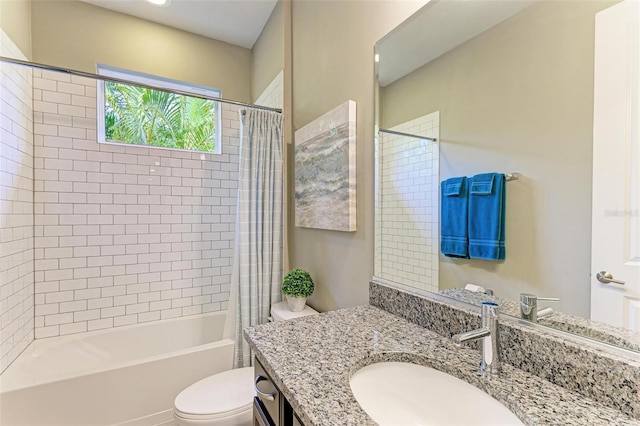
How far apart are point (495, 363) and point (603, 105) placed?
0.68m

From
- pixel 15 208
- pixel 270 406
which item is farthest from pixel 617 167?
pixel 15 208

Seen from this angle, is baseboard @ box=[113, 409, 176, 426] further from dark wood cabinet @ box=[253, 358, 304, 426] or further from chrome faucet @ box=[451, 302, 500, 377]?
chrome faucet @ box=[451, 302, 500, 377]

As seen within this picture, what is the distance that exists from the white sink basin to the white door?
13.8 inches

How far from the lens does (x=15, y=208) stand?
184 centimetres

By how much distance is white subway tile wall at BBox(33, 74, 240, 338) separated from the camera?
2.13 meters

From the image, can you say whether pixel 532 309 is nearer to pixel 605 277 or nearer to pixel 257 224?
pixel 605 277

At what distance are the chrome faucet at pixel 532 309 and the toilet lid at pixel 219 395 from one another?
51.3 inches

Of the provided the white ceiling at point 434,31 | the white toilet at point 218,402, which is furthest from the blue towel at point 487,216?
the white toilet at point 218,402

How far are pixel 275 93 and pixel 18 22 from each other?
1.80 metres

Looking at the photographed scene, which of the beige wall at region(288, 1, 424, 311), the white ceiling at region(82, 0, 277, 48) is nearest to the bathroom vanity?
the beige wall at region(288, 1, 424, 311)

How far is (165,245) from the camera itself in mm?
2523

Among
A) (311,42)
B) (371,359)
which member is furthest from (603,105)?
(311,42)

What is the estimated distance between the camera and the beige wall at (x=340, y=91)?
4.60ft

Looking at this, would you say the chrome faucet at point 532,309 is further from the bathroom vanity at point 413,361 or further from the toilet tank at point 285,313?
the toilet tank at point 285,313
